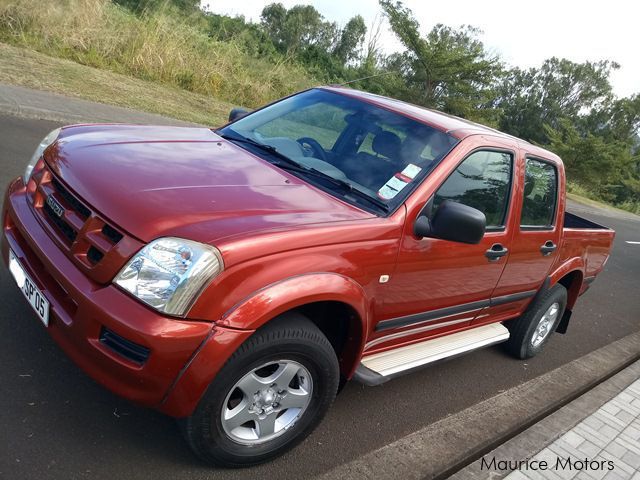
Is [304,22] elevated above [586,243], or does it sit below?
above

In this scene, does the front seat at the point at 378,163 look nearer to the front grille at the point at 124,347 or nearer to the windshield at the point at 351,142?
the windshield at the point at 351,142

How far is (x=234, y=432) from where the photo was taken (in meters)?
2.47

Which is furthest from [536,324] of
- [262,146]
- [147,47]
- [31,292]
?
[147,47]

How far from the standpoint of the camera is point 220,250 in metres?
2.11

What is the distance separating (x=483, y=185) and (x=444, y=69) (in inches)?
849

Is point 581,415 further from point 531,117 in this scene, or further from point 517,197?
point 531,117

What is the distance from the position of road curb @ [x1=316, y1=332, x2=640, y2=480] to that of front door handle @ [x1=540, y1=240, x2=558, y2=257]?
1.09 m

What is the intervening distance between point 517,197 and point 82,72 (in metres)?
10.9

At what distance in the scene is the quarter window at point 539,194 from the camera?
383 centimetres

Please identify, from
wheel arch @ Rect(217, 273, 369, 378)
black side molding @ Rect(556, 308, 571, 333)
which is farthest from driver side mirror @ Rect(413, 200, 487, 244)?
black side molding @ Rect(556, 308, 571, 333)

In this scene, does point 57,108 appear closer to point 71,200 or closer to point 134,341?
point 71,200

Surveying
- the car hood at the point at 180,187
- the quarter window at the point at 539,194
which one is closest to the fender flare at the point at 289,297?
the car hood at the point at 180,187

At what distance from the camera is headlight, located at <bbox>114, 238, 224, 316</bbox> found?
6.86 feet

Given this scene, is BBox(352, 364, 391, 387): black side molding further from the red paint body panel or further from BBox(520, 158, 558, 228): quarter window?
BBox(520, 158, 558, 228): quarter window
